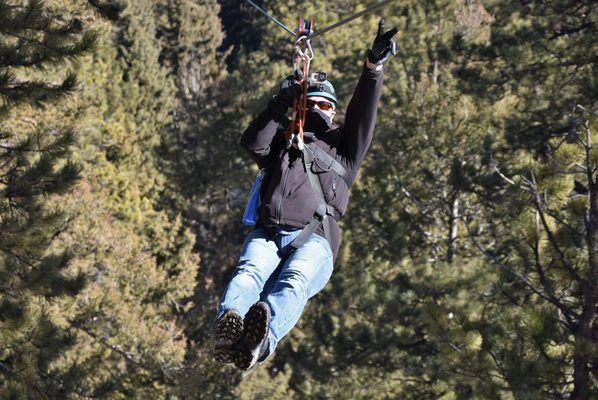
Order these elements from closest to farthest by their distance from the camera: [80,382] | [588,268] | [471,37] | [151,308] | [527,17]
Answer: [588,268], [80,382], [527,17], [471,37], [151,308]

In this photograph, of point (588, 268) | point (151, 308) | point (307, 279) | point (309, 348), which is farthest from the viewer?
point (151, 308)

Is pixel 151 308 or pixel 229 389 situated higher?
pixel 151 308

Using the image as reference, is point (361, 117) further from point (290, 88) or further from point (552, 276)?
point (552, 276)

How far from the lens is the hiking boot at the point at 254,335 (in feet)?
13.0

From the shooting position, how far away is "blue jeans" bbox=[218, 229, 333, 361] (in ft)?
13.6

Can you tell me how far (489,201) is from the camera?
16547 millimetres

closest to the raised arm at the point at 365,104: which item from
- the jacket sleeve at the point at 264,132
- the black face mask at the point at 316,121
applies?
the black face mask at the point at 316,121

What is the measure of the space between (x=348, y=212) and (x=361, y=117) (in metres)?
15.7

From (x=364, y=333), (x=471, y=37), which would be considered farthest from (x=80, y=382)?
(x=471, y=37)

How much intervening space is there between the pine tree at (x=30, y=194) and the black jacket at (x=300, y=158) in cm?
378

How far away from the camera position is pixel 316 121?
475cm

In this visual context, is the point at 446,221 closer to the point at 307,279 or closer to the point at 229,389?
the point at 229,389

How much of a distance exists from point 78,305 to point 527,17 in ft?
34.3

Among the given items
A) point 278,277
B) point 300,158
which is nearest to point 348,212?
point 300,158
